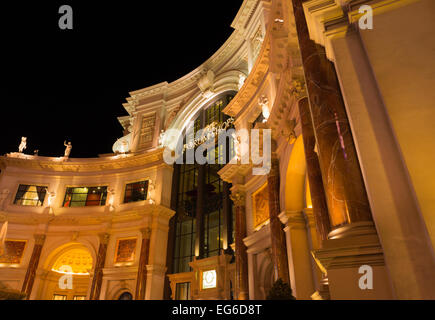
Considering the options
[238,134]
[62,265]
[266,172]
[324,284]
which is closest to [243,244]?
[266,172]

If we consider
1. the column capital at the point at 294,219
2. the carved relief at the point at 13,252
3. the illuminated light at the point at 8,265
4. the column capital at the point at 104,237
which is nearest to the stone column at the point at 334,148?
the column capital at the point at 294,219

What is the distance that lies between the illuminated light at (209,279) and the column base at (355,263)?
13759mm

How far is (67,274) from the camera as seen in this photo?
80.0 ft

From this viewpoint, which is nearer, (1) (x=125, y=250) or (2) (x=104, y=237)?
(1) (x=125, y=250)

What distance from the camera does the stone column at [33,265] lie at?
21375mm

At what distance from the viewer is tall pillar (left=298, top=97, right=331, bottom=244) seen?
787 cm

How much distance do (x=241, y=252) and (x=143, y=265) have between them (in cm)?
972

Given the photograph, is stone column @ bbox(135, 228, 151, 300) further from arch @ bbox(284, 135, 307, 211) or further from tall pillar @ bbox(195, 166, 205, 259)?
arch @ bbox(284, 135, 307, 211)

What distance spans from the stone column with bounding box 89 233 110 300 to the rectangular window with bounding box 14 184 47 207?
692 cm

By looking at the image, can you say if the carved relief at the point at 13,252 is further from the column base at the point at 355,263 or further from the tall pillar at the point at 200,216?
the column base at the point at 355,263

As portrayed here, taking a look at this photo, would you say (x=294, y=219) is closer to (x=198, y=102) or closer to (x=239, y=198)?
(x=239, y=198)

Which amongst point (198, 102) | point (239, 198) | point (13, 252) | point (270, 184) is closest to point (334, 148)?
point (270, 184)

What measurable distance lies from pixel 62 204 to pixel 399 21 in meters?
27.0

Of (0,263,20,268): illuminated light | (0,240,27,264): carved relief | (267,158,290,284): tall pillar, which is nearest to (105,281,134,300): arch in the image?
(0,263,20,268): illuminated light
